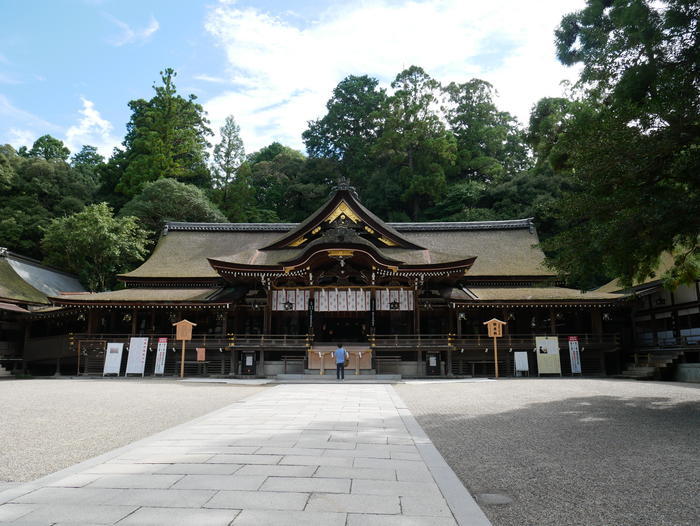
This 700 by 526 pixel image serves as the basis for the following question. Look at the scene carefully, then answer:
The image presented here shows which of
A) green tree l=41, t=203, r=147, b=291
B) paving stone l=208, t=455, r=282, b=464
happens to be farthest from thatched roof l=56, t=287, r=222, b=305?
paving stone l=208, t=455, r=282, b=464

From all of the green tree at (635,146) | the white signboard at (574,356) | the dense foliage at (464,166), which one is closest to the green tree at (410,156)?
the dense foliage at (464,166)

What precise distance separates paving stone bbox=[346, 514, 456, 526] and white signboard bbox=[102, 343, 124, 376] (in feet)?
63.9

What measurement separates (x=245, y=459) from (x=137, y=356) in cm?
1727

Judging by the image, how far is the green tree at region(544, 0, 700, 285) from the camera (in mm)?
8336

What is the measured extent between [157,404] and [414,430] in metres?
6.26

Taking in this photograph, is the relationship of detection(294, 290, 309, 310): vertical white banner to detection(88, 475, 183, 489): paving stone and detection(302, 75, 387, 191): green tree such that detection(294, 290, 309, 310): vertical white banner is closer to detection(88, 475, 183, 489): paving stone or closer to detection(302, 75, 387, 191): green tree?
detection(88, 475, 183, 489): paving stone

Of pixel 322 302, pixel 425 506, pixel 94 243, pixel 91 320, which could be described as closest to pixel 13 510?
pixel 425 506

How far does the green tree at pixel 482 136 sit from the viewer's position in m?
44.8

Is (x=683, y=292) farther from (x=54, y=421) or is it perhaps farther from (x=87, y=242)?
(x=87, y=242)

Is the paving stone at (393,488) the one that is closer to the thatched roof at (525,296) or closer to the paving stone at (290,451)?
the paving stone at (290,451)

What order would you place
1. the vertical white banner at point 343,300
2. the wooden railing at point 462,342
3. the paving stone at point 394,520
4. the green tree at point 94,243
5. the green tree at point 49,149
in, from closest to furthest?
the paving stone at point 394,520, the wooden railing at point 462,342, the vertical white banner at point 343,300, the green tree at point 94,243, the green tree at point 49,149

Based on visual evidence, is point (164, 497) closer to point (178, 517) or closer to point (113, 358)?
point (178, 517)

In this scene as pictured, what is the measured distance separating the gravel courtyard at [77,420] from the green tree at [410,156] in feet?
105

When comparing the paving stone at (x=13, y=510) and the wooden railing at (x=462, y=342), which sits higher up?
the wooden railing at (x=462, y=342)
